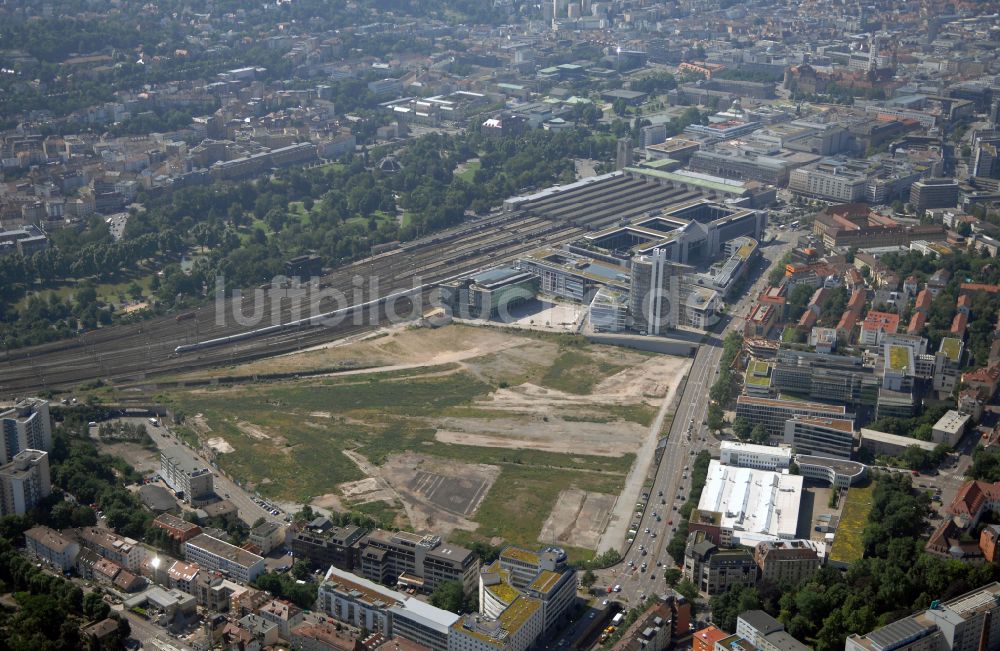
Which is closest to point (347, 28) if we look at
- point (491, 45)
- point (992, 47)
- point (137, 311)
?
point (491, 45)

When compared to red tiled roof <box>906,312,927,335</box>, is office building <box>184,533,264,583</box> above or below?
below

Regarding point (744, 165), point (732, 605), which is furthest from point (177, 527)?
point (744, 165)

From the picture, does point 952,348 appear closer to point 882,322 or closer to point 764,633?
point 882,322

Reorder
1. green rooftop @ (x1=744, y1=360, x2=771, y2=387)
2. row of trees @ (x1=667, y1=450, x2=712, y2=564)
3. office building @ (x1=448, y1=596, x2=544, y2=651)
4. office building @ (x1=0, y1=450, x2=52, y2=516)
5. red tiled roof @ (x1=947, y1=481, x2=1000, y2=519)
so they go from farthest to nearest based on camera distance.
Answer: green rooftop @ (x1=744, y1=360, x2=771, y2=387) < office building @ (x1=0, y1=450, x2=52, y2=516) < red tiled roof @ (x1=947, y1=481, x2=1000, y2=519) < row of trees @ (x1=667, y1=450, x2=712, y2=564) < office building @ (x1=448, y1=596, x2=544, y2=651)

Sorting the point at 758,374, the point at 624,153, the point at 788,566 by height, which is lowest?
the point at 788,566

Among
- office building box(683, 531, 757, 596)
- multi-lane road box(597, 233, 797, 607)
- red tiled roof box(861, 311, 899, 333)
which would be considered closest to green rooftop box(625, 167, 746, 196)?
multi-lane road box(597, 233, 797, 607)

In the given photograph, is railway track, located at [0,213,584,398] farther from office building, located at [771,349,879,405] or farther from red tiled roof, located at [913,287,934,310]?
red tiled roof, located at [913,287,934,310]
